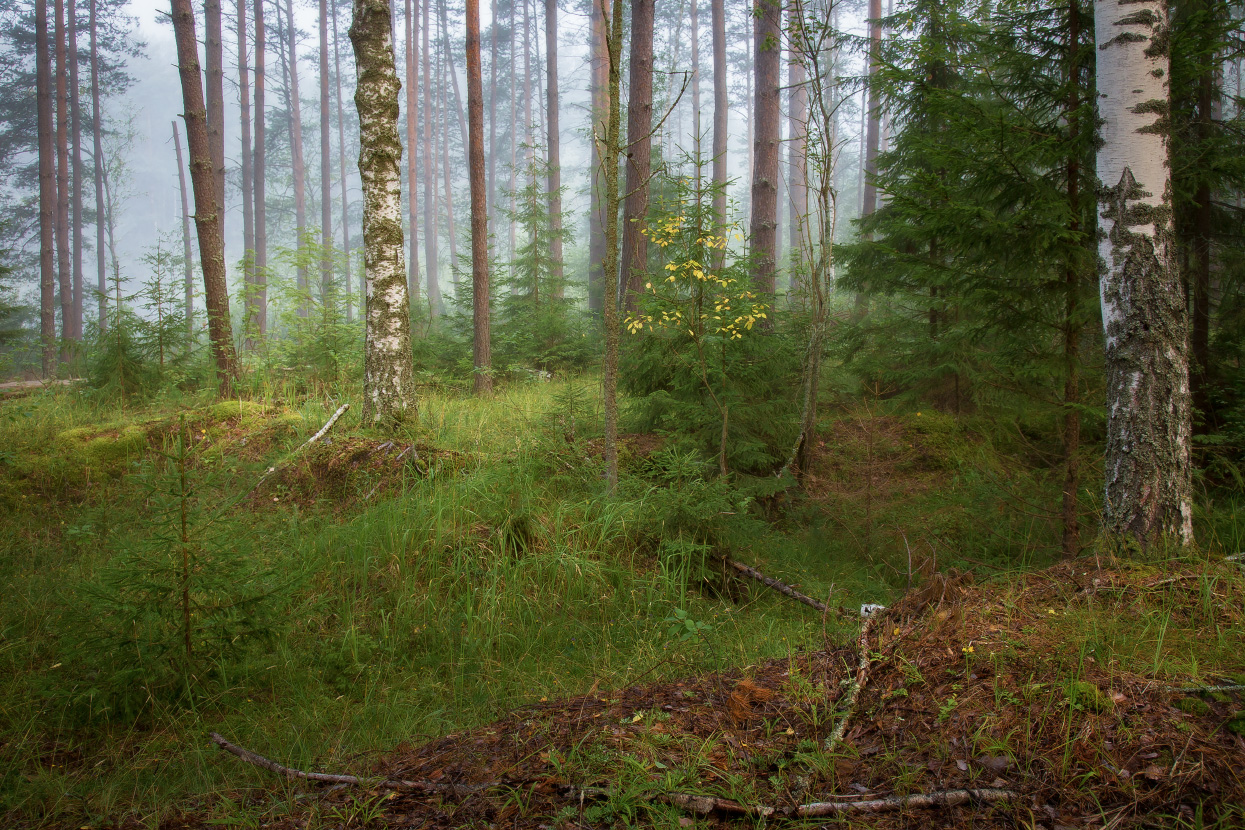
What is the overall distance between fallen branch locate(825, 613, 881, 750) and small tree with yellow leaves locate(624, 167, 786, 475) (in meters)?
3.19

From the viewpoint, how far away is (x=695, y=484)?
470cm

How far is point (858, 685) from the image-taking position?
7.78 ft

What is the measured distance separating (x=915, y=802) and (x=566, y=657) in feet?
7.65

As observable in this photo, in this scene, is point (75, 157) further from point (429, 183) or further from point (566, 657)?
point (566, 657)

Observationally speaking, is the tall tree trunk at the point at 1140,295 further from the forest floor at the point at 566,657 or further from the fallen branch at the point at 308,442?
the fallen branch at the point at 308,442

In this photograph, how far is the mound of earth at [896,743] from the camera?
5.90 feet

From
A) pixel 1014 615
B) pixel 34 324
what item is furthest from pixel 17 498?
pixel 34 324

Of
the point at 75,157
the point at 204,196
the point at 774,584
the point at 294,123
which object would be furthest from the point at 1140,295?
the point at 294,123

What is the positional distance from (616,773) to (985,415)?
7.81 m

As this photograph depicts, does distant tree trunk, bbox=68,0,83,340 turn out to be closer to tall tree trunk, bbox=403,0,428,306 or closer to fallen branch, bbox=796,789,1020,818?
tall tree trunk, bbox=403,0,428,306

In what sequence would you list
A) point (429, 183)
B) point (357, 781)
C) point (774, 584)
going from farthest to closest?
point (429, 183)
point (774, 584)
point (357, 781)

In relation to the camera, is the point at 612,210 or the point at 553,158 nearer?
the point at 612,210

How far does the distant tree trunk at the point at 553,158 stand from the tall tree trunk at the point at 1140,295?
11.8 metres

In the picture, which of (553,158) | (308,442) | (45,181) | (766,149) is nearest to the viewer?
(308,442)
